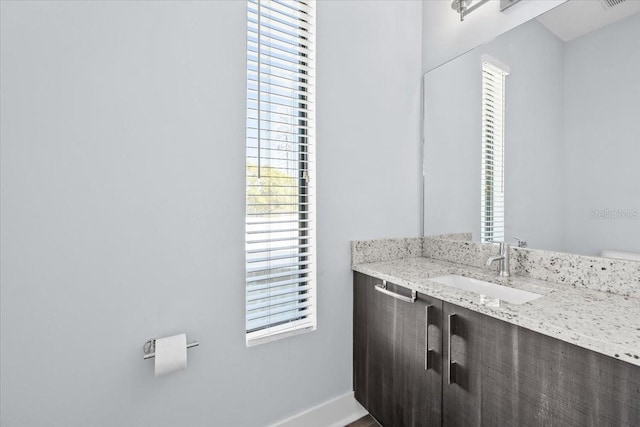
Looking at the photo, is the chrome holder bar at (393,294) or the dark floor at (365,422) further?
A: the dark floor at (365,422)

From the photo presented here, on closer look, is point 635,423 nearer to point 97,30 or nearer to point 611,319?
point 611,319

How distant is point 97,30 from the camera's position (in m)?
1.06

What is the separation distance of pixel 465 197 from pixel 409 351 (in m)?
0.91

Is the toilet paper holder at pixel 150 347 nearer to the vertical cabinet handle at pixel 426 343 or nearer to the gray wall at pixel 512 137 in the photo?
the vertical cabinet handle at pixel 426 343

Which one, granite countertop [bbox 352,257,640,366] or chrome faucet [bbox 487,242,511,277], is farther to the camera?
chrome faucet [bbox 487,242,511,277]

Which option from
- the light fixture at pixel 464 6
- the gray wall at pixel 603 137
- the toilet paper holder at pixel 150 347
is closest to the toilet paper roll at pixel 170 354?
the toilet paper holder at pixel 150 347

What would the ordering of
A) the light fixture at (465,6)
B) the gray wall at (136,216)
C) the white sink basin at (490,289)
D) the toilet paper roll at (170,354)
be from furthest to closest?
1. the light fixture at (465,6)
2. the white sink basin at (490,289)
3. the toilet paper roll at (170,354)
4. the gray wall at (136,216)

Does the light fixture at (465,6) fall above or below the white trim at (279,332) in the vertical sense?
above

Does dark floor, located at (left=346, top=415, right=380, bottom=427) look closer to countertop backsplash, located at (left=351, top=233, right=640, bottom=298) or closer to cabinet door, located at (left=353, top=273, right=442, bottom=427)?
cabinet door, located at (left=353, top=273, right=442, bottom=427)

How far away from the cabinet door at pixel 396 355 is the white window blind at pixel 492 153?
633 mm

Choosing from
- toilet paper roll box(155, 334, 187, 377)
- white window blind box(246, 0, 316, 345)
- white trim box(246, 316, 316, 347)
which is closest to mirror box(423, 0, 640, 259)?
white window blind box(246, 0, 316, 345)

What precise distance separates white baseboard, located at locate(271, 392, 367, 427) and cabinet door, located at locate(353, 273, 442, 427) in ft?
0.24

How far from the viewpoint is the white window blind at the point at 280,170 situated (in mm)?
1383

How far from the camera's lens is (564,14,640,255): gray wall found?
1102mm
